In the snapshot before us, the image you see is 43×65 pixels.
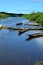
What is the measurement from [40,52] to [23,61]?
384 cm

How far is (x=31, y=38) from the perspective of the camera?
1081 inches

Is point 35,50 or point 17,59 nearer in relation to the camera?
point 17,59

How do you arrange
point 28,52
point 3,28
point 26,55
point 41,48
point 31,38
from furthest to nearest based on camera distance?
1. point 3,28
2. point 31,38
3. point 41,48
4. point 28,52
5. point 26,55

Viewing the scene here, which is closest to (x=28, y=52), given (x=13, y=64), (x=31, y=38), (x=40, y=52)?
(x=40, y=52)

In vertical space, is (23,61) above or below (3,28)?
above

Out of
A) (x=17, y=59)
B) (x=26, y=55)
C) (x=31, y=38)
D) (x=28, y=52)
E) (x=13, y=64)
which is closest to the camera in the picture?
(x=13, y=64)

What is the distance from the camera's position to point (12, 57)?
56.0 ft

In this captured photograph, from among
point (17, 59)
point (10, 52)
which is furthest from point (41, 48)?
point (17, 59)

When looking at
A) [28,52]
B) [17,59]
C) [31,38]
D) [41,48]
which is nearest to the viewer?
[17,59]

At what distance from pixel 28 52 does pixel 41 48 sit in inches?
96.8

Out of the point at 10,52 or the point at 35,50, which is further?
the point at 35,50

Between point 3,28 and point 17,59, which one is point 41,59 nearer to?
point 17,59

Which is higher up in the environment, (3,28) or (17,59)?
(17,59)

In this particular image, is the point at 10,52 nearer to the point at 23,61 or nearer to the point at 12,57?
the point at 12,57
